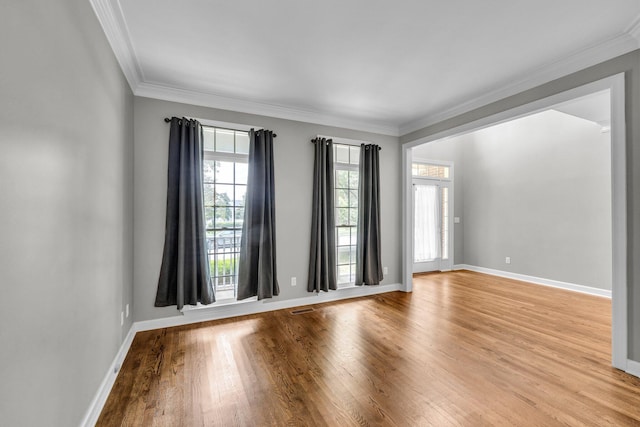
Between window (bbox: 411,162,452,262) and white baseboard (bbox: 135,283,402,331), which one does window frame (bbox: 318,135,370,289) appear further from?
window (bbox: 411,162,452,262)

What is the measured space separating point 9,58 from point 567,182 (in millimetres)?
6811

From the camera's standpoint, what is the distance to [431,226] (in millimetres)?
6480

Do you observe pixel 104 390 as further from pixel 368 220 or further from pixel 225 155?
pixel 368 220

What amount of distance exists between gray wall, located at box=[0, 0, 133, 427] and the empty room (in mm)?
14

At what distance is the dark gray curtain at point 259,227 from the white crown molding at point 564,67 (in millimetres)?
2744

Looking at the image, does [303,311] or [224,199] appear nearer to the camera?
[224,199]

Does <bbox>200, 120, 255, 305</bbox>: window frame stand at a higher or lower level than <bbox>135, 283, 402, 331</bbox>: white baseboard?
higher

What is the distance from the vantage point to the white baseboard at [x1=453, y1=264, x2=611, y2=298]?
14.7 ft

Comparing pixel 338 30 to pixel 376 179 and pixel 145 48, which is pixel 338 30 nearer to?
pixel 145 48

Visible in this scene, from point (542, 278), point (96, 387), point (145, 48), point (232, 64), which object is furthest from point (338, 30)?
point (542, 278)

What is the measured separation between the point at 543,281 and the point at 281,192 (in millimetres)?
5177

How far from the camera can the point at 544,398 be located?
199cm

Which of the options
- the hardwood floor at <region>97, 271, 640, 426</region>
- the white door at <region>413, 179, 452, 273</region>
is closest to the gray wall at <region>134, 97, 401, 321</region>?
the hardwood floor at <region>97, 271, 640, 426</region>

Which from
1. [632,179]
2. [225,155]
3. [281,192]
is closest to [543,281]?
[632,179]
